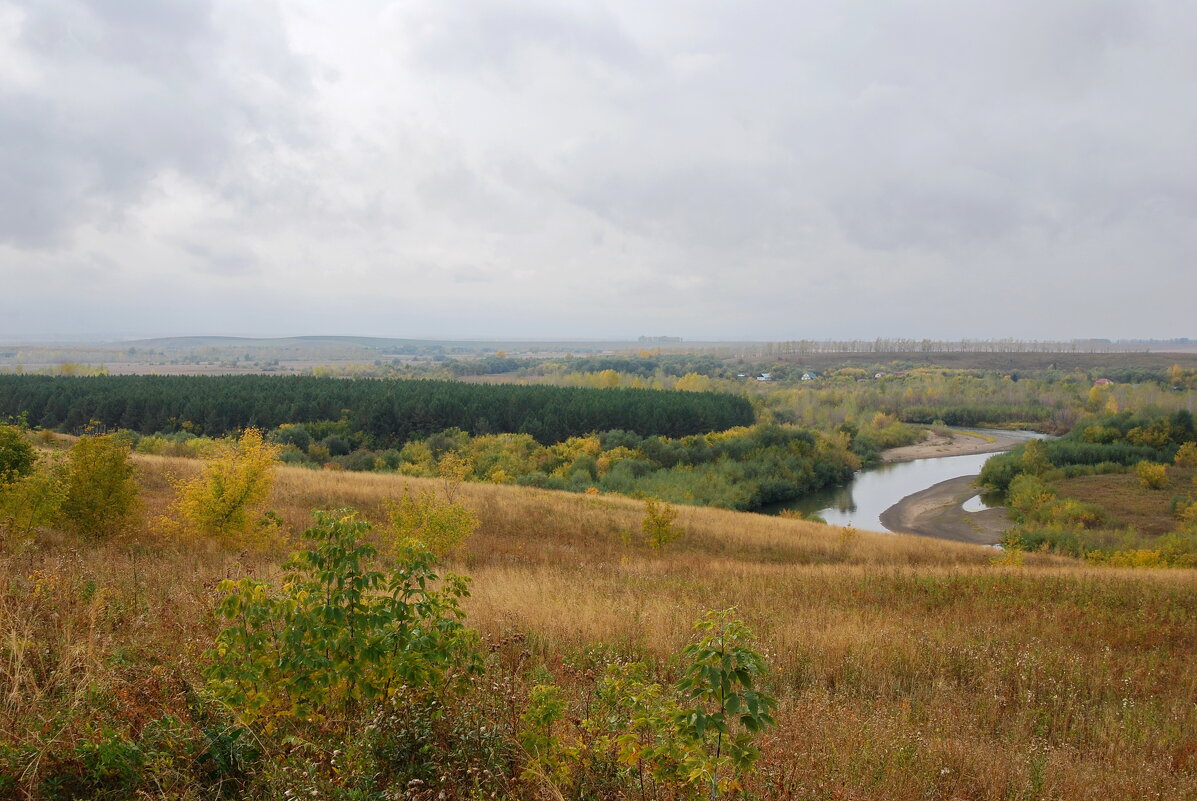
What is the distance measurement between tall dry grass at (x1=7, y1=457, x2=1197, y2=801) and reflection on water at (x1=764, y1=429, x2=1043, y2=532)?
31273 mm

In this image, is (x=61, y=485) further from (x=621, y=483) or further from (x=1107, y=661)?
(x=621, y=483)

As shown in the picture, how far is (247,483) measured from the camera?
1274 centimetres

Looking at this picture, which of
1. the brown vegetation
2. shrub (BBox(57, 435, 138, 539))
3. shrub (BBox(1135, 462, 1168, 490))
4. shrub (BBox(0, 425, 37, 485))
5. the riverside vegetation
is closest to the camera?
the riverside vegetation

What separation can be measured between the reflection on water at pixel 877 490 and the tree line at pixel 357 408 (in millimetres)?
17885

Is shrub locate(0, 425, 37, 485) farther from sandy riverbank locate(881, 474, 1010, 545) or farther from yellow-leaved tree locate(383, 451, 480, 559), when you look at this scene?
sandy riverbank locate(881, 474, 1010, 545)

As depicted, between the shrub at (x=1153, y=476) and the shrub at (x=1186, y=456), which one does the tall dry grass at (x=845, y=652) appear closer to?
the shrub at (x=1153, y=476)

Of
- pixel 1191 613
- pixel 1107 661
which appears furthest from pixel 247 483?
pixel 1191 613

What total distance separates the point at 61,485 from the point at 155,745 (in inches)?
380

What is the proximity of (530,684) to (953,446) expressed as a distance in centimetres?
8910

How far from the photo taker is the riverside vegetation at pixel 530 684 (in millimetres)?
3227

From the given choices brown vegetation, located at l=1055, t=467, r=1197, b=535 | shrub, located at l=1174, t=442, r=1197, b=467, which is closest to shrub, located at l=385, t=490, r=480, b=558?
brown vegetation, located at l=1055, t=467, r=1197, b=535

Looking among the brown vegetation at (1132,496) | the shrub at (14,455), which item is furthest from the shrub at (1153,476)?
the shrub at (14,455)

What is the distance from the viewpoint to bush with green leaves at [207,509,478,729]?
137 inches

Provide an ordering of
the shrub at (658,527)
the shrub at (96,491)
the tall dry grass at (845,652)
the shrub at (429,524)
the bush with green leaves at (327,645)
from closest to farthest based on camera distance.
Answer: the bush with green leaves at (327,645), the tall dry grass at (845,652), the shrub at (96,491), the shrub at (429,524), the shrub at (658,527)
